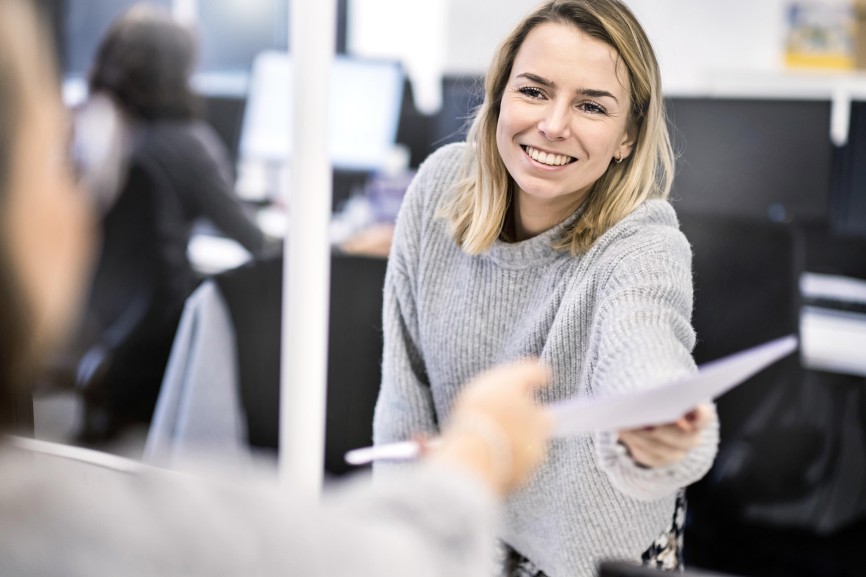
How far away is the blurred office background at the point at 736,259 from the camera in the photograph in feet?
4.82

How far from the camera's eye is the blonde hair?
34.4 inches

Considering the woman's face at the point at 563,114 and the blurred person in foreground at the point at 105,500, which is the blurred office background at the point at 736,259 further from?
the blurred person in foreground at the point at 105,500

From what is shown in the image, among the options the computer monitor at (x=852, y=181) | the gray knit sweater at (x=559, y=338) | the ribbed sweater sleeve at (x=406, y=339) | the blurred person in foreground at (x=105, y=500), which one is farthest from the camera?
the computer monitor at (x=852, y=181)

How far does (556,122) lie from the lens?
0.90 m

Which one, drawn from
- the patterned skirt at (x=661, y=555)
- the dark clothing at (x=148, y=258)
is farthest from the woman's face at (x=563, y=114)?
the dark clothing at (x=148, y=258)

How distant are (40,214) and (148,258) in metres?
1.97

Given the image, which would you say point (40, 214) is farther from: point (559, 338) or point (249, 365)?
point (249, 365)

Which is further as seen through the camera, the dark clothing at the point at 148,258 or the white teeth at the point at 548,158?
the dark clothing at the point at 148,258

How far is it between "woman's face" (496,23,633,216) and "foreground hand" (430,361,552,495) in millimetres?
348

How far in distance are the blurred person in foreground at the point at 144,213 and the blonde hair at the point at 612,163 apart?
1462 mm

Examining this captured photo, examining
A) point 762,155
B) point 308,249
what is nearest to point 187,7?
point 762,155

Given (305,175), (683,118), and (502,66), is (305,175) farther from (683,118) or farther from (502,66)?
(683,118)

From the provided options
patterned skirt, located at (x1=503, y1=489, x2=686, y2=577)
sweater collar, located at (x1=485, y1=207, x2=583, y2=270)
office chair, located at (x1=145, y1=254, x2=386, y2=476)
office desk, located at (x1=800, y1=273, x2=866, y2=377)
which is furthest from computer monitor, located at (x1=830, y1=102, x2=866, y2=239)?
sweater collar, located at (x1=485, y1=207, x2=583, y2=270)

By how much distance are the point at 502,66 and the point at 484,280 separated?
0.74 feet
